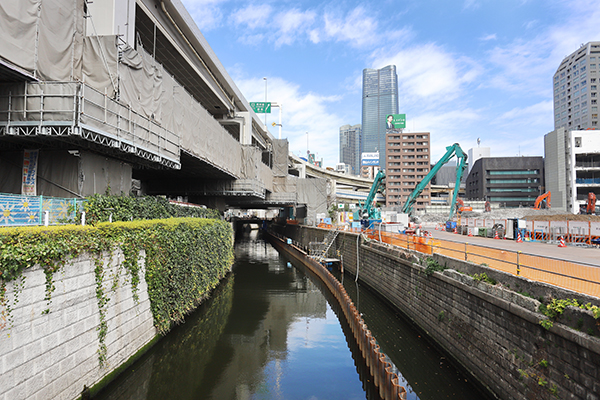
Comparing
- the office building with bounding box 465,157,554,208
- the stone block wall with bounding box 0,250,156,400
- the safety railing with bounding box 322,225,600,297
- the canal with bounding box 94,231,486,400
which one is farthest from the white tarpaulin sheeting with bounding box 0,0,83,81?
the office building with bounding box 465,157,554,208

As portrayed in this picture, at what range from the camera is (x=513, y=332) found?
8.45 metres

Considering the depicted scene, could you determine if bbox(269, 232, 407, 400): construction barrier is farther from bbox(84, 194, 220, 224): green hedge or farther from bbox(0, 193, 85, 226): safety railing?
bbox(84, 194, 220, 224): green hedge

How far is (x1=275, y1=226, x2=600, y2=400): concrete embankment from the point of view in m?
6.55

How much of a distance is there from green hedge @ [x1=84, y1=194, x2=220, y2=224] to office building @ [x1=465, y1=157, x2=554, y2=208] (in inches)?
4592

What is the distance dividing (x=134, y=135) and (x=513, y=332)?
1662cm

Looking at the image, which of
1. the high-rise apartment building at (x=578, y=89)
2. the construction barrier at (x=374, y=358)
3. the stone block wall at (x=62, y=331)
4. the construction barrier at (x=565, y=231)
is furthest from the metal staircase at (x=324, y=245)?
the high-rise apartment building at (x=578, y=89)

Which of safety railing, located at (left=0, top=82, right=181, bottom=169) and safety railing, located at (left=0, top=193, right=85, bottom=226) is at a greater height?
safety railing, located at (left=0, top=82, right=181, bottom=169)

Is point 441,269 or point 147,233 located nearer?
point 147,233

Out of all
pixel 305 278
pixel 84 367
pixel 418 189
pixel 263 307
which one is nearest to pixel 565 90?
pixel 418 189

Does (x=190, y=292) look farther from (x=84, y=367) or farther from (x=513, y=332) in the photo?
(x=513, y=332)

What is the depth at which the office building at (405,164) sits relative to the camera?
126 m

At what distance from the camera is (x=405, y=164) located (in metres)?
127

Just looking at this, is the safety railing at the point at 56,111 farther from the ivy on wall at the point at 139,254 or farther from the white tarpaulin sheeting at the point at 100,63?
the ivy on wall at the point at 139,254

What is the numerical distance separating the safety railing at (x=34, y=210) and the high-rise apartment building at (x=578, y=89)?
491ft
